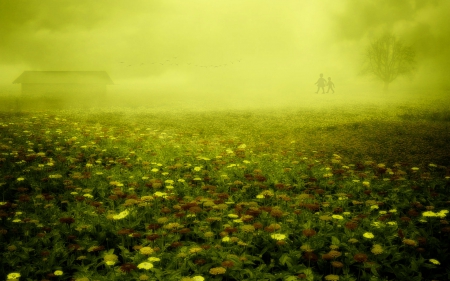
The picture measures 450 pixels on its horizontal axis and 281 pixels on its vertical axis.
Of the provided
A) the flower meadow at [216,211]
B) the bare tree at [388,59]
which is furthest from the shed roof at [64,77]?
the flower meadow at [216,211]

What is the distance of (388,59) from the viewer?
81.3 ft

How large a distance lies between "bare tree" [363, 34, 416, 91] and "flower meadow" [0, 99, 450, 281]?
14855 millimetres

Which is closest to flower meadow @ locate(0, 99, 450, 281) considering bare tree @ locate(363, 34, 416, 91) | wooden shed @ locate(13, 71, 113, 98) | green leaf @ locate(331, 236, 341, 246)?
green leaf @ locate(331, 236, 341, 246)

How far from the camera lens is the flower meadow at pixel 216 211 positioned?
3.10 m

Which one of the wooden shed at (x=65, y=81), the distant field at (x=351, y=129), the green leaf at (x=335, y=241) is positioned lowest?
the green leaf at (x=335, y=241)

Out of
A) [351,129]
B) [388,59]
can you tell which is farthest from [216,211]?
[388,59]

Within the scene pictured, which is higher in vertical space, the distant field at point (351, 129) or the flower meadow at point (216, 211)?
the distant field at point (351, 129)

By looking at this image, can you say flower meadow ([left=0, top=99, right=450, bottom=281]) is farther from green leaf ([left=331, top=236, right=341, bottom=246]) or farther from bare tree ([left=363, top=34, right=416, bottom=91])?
bare tree ([left=363, top=34, right=416, bottom=91])

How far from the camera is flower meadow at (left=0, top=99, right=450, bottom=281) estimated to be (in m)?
3.10

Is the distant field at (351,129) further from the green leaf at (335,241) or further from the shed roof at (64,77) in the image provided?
the shed roof at (64,77)

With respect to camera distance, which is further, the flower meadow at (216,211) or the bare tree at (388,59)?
the bare tree at (388,59)

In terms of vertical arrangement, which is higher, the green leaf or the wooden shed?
the wooden shed

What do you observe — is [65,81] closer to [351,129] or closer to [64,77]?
[64,77]

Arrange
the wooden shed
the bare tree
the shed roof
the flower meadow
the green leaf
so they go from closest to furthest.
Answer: the flower meadow
the green leaf
the bare tree
the wooden shed
the shed roof
